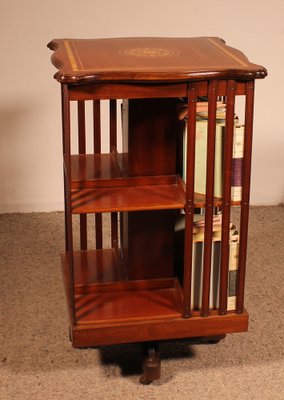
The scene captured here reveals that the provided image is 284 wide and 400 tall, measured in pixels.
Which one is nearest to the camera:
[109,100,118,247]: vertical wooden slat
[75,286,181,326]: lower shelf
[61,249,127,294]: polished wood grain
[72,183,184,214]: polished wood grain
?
[72,183,184,214]: polished wood grain

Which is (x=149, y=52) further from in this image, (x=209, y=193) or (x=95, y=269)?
(x=95, y=269)

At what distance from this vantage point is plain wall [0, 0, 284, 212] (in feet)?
10.1

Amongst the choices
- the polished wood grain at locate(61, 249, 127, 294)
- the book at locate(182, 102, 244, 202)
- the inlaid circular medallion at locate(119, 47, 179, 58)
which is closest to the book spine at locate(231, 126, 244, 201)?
the book at locate(182, 102, 244, 202)

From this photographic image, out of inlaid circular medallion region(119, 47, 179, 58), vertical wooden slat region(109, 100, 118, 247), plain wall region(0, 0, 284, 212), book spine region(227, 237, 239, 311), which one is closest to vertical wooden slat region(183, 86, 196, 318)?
book spine region(227, 237, 239, 311)

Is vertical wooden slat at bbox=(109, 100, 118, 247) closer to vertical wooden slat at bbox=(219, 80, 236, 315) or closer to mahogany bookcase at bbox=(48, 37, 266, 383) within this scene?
mahogany bookcase at bbox=(48, 37, 266, 383)

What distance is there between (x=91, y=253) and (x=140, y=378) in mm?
435

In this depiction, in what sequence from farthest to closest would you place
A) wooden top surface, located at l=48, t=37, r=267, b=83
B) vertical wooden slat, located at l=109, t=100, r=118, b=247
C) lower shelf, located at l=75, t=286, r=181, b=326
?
vertical wooden slat, located at l=109, t=100, r=118, b=247, lower shelf, located at l=75, t=286, r=181, b=326, wooden top surface, located at l=48, t=37, r=267, b=83

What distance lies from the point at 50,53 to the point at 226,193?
146 cm

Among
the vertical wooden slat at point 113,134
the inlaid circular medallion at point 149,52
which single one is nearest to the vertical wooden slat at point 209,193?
the inlaid circular medallion at point 149,52

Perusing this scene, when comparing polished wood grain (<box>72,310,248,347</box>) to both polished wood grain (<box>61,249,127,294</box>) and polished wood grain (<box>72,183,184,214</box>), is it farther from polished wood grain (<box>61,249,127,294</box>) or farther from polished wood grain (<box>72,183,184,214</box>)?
polished wood grain (<box>72,183,184,214</box>)

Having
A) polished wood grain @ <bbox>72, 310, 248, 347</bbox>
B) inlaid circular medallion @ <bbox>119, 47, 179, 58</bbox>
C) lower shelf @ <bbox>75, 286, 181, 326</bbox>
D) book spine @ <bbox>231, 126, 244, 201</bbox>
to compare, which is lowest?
polished wood grain @ <bbox>72, 310, 248, 347</bbox>

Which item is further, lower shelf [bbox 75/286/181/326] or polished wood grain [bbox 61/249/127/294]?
polished wood grain [bbox 61/249/127/294]

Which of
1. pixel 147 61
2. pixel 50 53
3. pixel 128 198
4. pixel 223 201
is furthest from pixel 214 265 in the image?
pixel 50 53

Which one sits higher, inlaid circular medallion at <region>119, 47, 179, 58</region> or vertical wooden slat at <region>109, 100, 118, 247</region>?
inlaid circular medallion at <region>119, 47, 179, 58</region>
